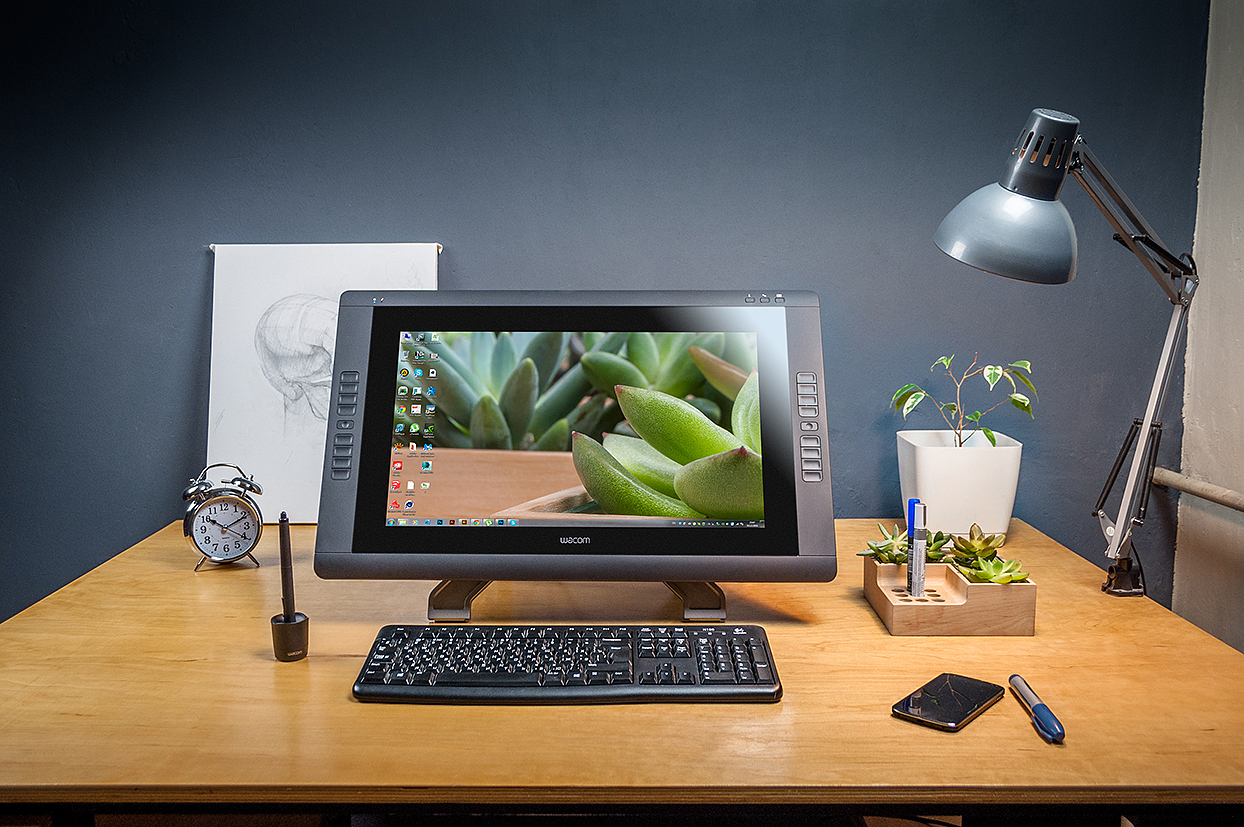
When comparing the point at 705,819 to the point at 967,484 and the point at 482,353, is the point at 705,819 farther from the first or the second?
the point at 482,353

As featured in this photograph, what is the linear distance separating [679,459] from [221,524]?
0.81 meters

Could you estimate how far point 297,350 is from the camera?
1627 mm

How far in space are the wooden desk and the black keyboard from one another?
19 mm

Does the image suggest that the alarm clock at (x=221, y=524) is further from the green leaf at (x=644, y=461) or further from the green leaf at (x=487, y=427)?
the green leaf at (x=644, y=461)

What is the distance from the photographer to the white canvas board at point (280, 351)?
5.31ft

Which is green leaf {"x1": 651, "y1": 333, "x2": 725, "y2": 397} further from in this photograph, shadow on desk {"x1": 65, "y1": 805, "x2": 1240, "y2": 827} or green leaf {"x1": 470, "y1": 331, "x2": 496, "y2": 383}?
shadow on desk {"x1": 65, "y1": 805, "x2": 1240, "y2": 827}

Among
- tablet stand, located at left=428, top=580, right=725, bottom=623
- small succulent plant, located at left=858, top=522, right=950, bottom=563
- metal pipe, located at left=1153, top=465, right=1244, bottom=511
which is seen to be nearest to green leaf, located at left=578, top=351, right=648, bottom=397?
tablet stand, located at left=428, top=580, right=725, bottom=623

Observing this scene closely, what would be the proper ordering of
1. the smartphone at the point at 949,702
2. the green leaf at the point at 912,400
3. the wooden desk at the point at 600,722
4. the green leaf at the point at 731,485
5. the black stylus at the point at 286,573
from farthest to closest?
the green leaf at the point at 912,400
the green leaf at the point at 731,485
the black stylus at the point at 286,573
the smartphone at the point at 949,702
the wooden desk at the point at 600,722

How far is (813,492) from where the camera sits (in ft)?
3.69

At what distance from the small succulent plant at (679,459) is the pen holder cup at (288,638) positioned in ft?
1.36

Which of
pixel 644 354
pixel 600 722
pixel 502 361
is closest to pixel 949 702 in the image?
pixel 600 722

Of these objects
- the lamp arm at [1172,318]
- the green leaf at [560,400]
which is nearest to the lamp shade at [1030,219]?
the lamp arm at [1172,318]

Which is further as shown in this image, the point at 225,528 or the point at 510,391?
the point at 225,528

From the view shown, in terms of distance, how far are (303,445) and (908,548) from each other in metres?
1.15
